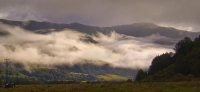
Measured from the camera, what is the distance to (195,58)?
105m

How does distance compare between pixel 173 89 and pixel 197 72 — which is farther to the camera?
pixel 197 72

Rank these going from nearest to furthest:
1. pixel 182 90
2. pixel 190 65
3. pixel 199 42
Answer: pixel 182 90
pixel 190 65
pixel 199 42

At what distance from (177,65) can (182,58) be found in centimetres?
540

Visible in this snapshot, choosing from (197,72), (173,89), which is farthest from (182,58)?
(173,89)

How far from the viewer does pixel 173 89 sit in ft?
161

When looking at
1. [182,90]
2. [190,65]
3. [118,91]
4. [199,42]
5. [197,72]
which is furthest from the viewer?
[199,42]

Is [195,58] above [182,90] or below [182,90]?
above

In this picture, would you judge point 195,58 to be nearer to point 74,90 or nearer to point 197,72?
point 197,72

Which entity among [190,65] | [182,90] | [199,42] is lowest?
[182,90]

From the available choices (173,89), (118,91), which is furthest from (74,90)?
(173,89)

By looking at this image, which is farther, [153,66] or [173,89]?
[153,66]

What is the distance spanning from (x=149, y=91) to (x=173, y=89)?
4.88 metres

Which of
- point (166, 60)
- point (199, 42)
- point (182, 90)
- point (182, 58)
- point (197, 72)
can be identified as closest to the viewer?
point (182, 90)

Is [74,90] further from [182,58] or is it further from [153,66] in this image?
[153,66]
